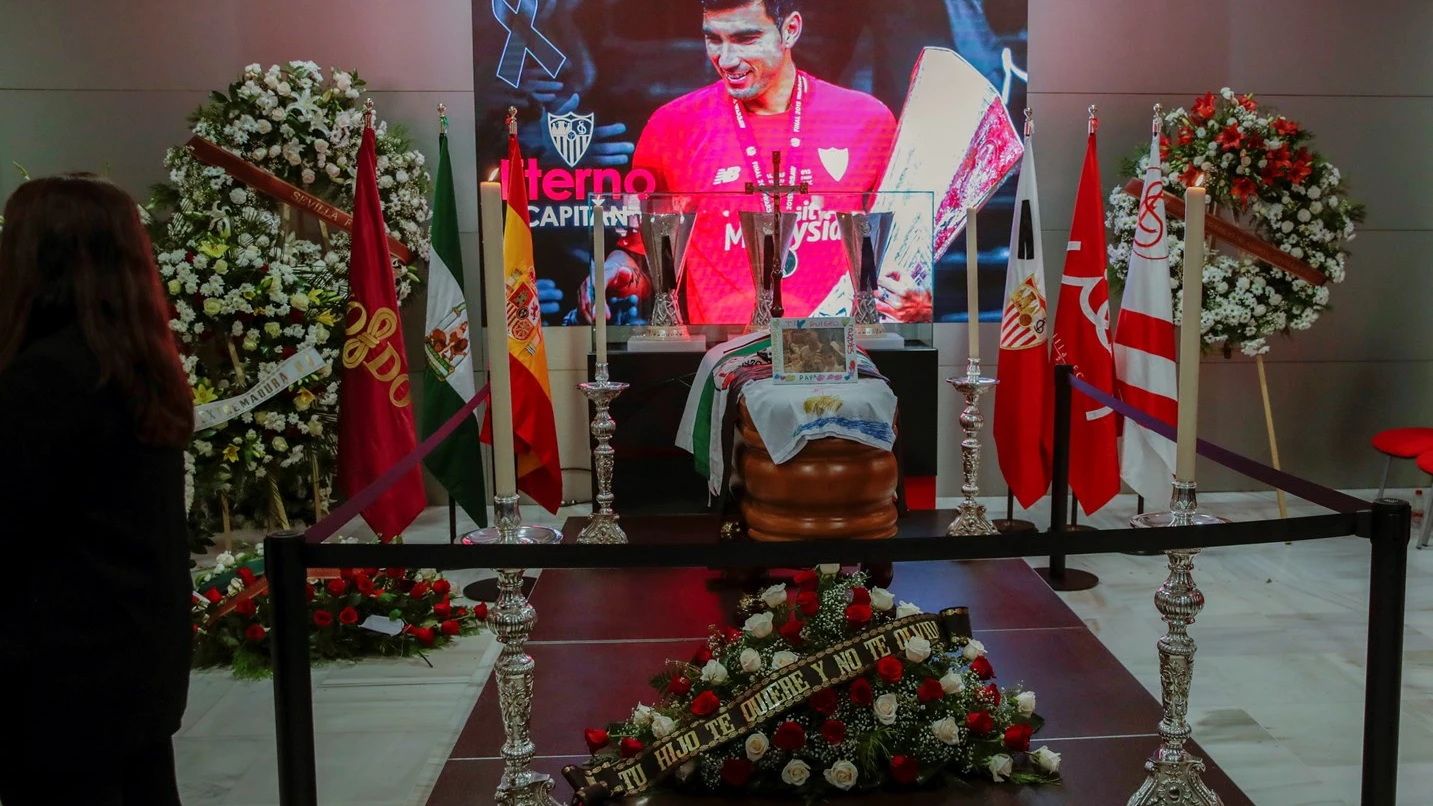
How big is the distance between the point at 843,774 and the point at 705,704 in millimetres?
360

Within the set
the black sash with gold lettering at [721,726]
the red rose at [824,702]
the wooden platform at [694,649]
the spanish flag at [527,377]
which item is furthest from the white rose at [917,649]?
the spanish flag at [527,377]

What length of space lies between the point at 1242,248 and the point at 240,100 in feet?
15.9

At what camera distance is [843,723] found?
9.03 feet

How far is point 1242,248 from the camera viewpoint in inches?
215

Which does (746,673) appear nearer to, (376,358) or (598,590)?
(598,590)

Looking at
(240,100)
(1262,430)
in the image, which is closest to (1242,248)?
(1262,430)

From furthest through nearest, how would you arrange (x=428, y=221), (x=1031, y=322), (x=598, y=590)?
(x=428, y=221), (x=1031, y=322), (x=598, y=590)

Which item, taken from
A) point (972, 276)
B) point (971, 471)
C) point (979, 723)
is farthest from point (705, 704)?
point (972, 276)

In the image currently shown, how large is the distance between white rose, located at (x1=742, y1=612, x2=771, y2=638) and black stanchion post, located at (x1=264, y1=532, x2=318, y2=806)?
4.14 ft

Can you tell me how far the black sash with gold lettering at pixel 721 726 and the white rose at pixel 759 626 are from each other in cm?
19

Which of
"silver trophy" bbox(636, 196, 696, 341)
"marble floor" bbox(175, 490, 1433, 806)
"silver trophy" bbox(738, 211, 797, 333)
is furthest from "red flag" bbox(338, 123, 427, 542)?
"silver trophy" bbox(738, 211, 797, 333)

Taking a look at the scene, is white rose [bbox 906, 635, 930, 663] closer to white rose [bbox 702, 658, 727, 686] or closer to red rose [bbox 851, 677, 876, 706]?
red rose [bbox 851, 677, 876, 706]

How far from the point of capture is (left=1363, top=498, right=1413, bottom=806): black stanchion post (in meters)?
2.00

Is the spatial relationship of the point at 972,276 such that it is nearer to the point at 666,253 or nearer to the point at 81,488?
the point at 666,253
